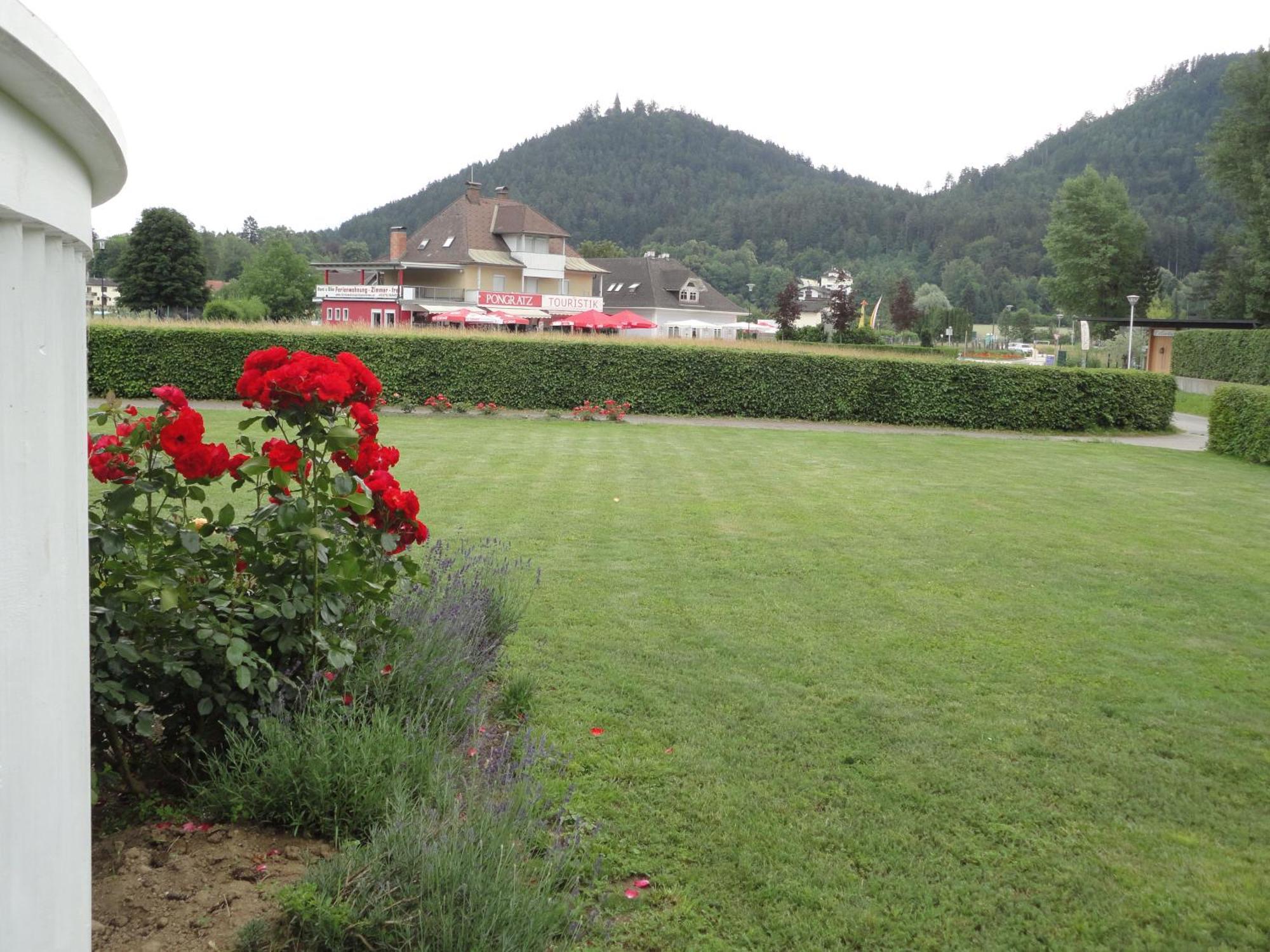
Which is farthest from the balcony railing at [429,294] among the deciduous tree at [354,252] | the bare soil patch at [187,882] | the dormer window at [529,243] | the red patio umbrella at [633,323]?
the bare soil patch at [187,882]

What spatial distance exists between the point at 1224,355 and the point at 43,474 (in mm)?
37226

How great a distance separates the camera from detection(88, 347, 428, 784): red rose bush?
3.05m

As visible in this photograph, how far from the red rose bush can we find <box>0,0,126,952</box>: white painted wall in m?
1.05

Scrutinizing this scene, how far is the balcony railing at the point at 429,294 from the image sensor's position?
58.3m

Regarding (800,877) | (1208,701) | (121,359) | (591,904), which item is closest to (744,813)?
(800,877)

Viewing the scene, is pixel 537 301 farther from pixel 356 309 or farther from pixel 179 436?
pixel 179 436

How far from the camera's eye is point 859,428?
21.4 meters

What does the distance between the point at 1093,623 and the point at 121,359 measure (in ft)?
64.9

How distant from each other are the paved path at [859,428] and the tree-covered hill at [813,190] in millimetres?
95032

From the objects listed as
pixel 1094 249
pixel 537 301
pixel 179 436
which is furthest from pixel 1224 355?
pixel 179 436

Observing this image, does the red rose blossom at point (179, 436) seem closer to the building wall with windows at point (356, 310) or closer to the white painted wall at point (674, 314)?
the building wall with windows at point (356, 310)

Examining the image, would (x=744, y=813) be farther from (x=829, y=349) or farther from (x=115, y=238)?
(x=115, y=238)

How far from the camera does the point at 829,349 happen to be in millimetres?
24797

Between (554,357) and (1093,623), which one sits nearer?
(1093,623)
